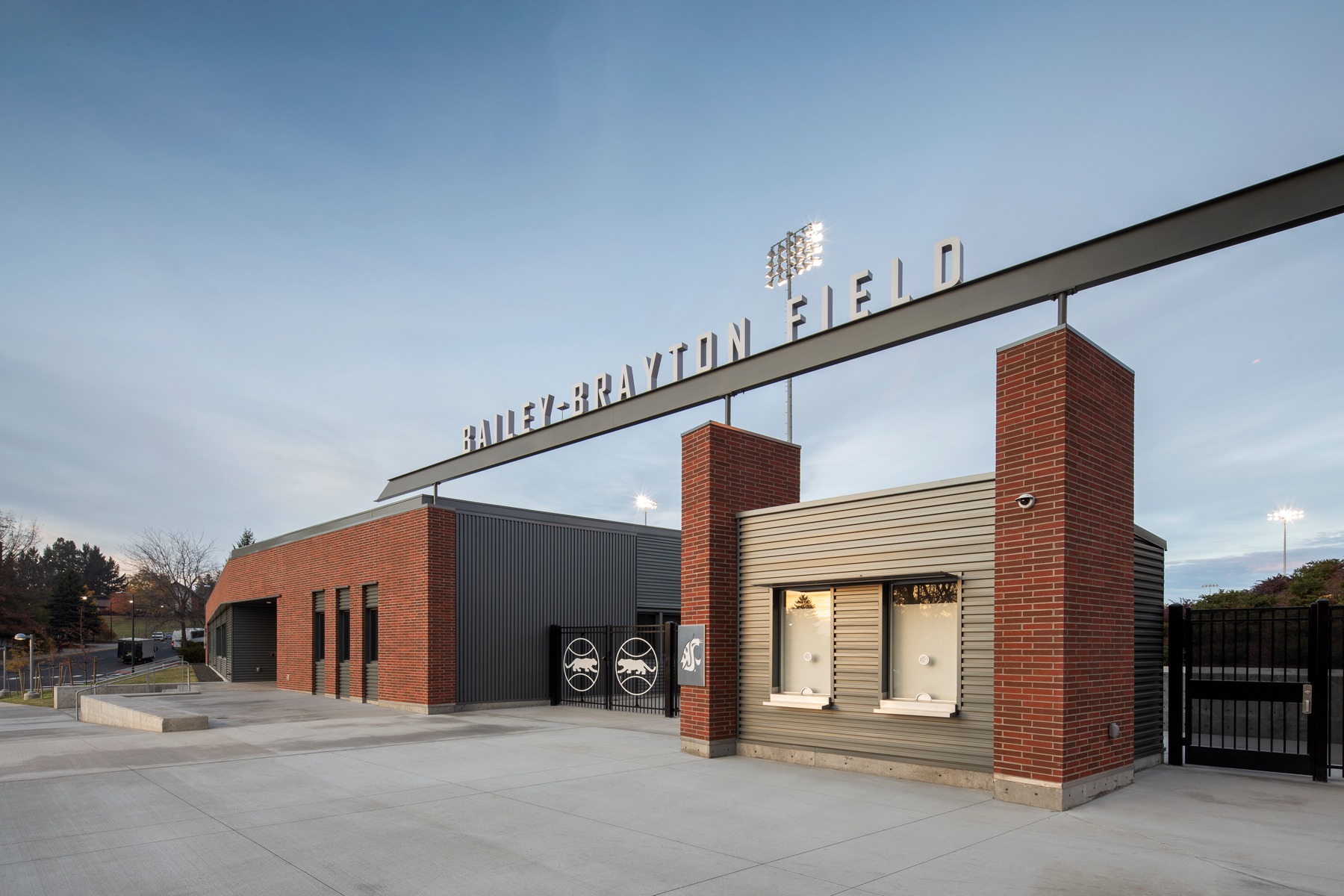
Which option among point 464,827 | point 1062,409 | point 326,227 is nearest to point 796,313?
point 1062,409

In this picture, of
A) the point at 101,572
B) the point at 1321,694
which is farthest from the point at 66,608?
the point at 1321,694

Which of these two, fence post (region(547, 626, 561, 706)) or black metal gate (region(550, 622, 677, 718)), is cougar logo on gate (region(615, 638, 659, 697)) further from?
fence post (region(547, 626, 561, 706))

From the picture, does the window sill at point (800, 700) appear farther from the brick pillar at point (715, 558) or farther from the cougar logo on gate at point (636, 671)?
the cougar logo on gate at point (636, 671)

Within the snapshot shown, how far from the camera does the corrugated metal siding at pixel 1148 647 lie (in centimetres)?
1053

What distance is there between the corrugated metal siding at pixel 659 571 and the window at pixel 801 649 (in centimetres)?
1148

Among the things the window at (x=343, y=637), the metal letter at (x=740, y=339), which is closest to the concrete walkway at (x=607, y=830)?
the metal letter at (x=740, y=339)

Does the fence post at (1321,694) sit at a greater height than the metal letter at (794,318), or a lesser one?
lesser

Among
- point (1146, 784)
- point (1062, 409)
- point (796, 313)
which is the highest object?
point (796, 313)

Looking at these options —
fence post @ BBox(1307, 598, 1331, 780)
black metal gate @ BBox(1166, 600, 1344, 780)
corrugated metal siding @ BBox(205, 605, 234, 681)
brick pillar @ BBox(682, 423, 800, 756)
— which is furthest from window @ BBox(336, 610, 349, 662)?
fence post @ BBox(1307, 598, 1331, 780)

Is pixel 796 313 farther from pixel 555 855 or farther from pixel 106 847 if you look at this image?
pixel 106 847

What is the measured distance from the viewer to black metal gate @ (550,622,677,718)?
19.0m

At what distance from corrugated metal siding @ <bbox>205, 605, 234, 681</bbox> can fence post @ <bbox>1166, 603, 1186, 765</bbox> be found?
3655cm

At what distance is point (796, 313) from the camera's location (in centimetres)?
1216

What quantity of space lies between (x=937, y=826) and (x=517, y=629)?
14438 mm
